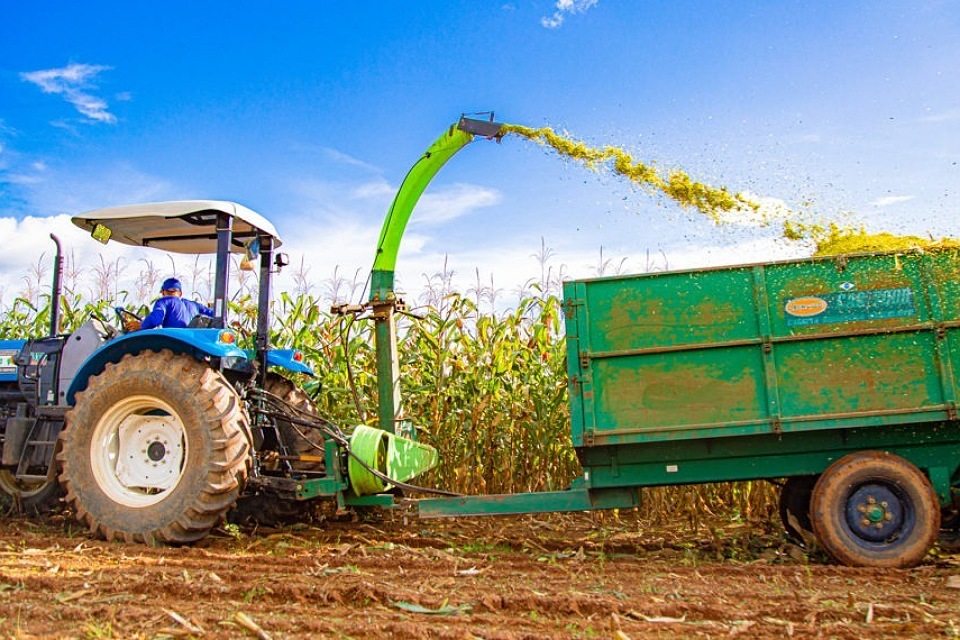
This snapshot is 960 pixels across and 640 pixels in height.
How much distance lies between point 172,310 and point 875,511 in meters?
4.69

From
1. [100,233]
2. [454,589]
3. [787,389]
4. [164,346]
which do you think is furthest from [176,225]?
[787,389]

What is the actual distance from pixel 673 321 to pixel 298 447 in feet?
9.74

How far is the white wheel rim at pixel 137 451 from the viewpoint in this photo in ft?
17.1

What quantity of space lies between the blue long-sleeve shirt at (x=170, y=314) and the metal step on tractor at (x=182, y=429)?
198 millimetres

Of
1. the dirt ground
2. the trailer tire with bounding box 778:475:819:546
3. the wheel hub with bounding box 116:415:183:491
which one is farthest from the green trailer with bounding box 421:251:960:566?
the wheel hub with bounding box 116:415:183:491

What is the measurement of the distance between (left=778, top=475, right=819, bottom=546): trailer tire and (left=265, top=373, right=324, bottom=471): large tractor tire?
3275 mm

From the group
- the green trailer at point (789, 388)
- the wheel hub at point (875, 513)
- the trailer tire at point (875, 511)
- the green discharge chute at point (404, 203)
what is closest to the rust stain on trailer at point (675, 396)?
the green trailer at point (789, 388)

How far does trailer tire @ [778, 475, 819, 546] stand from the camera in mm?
5277

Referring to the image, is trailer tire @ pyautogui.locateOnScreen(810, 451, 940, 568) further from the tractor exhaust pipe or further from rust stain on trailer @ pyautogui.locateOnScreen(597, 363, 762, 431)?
the tractor exhaust pipe

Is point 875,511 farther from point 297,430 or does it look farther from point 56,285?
point 56,285

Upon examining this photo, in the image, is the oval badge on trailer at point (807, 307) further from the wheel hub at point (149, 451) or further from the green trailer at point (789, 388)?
the wheel hub at point (149, 451)

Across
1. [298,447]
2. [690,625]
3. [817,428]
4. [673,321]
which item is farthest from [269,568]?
[817,428]

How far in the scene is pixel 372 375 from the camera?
7.25 metres

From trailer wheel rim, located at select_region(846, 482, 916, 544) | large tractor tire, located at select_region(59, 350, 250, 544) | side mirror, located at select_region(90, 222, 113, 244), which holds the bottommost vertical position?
trailer wheel rim, located at select_region(846, 482, 916, 544)
